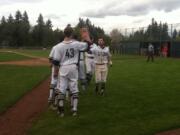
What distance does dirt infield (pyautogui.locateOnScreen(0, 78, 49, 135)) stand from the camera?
8.32 m

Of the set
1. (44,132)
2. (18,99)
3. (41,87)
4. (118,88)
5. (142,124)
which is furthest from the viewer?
(41,87)

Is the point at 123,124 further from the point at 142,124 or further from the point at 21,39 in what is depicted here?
the point at 21,39

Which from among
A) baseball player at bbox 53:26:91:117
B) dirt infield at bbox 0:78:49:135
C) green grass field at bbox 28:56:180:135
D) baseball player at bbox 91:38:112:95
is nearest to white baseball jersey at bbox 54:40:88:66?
baseball player at bbox 53:26:91:117

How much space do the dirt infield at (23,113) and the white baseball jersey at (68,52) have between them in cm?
155

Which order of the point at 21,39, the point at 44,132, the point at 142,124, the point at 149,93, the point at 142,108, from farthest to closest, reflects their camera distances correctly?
the point at 21,39 < the point at 149,93 < the point at 142,108 < the point at 142,124 < the point at 44,132

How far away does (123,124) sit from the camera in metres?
8.50

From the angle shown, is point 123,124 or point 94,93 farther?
point 94,93

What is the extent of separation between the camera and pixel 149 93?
13.4 meters

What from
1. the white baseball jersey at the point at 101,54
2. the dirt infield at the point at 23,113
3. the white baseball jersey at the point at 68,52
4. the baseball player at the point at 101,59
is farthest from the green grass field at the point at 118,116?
the white baseball jersey at the point at 68,52

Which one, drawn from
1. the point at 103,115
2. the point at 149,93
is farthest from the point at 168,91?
the point at 103,115

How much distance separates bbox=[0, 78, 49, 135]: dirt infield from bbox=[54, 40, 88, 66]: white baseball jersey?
1550 mm

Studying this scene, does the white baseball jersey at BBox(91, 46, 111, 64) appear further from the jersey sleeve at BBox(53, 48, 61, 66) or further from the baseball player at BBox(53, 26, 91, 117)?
the jersey sleeve at BBox(53, 48, 61, 66)

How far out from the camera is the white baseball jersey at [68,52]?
912 centimetres

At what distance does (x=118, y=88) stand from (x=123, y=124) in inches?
258
